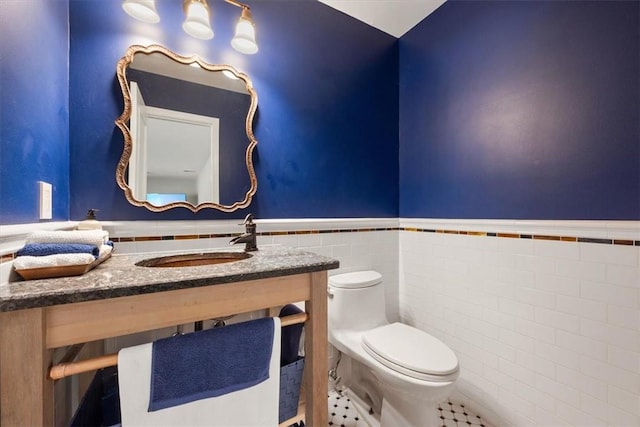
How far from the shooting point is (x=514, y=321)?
51.8 inches

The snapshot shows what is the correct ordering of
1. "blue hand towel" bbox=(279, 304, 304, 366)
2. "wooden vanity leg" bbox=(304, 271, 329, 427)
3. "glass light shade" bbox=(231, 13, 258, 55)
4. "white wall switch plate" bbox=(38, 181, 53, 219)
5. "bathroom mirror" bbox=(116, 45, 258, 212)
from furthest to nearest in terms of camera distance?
1. "glass light shade" bbox=(231, 13, 258, 55)
2. "bathroom mirror" bbox=(116, 45, 258, 212)
3. "blue hand towel" bbox=(279, 304, 304, 366)
4. "wooden vanity leg" bbox=(304, 271, 329, 427)
5. "white wall switch plate" bbox=(38, 181, 53, 219)

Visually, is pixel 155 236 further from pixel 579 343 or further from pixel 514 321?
pixel 579 343

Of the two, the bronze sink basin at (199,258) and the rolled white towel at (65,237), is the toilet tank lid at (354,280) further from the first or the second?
the rolled white towel at (65,237)

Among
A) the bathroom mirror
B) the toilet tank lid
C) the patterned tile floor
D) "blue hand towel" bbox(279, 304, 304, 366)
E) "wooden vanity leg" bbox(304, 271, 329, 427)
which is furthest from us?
the toilet tank lid

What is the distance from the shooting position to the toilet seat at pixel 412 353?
3.53 feet

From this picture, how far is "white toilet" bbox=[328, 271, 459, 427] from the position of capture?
1091 mm

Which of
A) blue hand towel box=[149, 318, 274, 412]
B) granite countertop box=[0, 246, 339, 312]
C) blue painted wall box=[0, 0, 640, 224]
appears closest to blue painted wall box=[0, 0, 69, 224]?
blue painted wall box=[0, 0, 640, 224]

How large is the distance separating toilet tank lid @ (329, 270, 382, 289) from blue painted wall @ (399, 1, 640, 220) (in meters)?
0.58

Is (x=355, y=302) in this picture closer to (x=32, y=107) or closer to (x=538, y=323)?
(x=538, y=323)

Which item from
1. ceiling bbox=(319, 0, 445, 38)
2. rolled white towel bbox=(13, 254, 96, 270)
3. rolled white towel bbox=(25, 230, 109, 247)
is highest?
ceiling bbox=(319, 0, 445, 38)

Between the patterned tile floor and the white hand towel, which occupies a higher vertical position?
the white hand towel

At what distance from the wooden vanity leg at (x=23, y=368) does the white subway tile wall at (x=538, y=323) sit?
5.75 ft

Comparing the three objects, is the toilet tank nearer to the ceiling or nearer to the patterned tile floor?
the patterned tile floor

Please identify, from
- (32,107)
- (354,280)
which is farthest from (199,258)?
(354,280)
